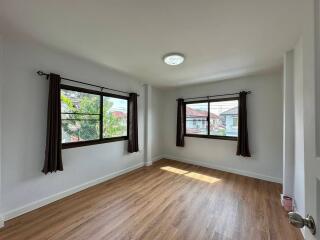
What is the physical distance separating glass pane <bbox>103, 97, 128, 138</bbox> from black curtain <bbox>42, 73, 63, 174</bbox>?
99 cm

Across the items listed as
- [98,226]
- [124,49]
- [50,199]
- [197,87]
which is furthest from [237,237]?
[197,87]

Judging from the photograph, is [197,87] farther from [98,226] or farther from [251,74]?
[98,226]

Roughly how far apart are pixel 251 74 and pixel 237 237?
10.2 feet

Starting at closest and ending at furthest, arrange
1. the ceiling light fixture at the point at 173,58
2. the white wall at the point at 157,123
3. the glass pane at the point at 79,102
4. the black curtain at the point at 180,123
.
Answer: the ceiling light fixture at the point at 173,58 → the glass pane at the point at 79,102 → the black curtain at the point at 180,123 → the white wall at the point at 157,123

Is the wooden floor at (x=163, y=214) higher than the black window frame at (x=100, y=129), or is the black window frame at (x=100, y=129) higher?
the black window frame at (x=100, y=129)

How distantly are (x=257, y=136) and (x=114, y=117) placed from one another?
328cm

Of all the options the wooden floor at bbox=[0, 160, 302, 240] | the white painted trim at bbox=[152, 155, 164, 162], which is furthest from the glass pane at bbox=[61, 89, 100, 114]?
the white painted trim at bbox=[152, 155, 164, 162]

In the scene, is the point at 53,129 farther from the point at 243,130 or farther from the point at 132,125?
the point at 243,130

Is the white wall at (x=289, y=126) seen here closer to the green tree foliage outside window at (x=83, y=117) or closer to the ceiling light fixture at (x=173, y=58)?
the ceiling light fixture at (x=173, y=58)

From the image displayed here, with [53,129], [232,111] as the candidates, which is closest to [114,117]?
[53,129]

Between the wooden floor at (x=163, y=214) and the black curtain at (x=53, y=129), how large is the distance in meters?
0.64

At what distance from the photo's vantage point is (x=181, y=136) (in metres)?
4.65

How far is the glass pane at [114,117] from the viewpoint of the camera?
3321mm

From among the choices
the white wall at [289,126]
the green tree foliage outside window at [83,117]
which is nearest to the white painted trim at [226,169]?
the white wall at [289,126]
